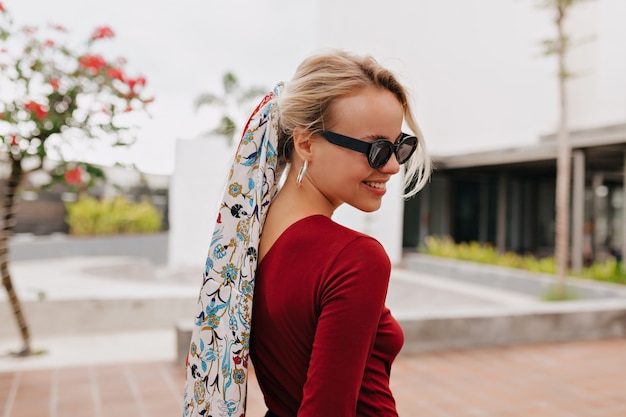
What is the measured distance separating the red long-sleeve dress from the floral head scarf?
0.11 ft

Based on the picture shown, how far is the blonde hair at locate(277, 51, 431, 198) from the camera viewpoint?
104 cm

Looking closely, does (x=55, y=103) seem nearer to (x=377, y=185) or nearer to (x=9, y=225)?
(x=9, y=225)

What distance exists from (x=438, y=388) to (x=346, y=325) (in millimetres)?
3532

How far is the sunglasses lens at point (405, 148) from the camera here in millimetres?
1112

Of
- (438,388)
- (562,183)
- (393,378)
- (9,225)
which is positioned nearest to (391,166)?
(438,388)

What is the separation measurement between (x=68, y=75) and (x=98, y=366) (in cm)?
231

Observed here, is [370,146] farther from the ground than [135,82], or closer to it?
closer to it

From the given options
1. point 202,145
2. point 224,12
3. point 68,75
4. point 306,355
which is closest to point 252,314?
point 306,355

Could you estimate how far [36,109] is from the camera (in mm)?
4426

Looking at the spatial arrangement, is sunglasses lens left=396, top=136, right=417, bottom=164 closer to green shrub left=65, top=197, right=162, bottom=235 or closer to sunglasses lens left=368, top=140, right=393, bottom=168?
sunglasses lens left=368, top=140, right=393, bottom=168

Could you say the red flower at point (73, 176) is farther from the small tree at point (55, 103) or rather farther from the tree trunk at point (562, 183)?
the tree trunk at point (562, 183)

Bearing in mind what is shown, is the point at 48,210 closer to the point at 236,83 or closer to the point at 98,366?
the point at 236,83

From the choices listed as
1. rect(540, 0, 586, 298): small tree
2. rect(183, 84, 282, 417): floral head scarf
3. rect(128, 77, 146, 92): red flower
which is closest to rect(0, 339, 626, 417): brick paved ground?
rect(128, 77, 146, 92): red flower

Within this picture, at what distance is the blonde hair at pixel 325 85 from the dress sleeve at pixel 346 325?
0.87ft
